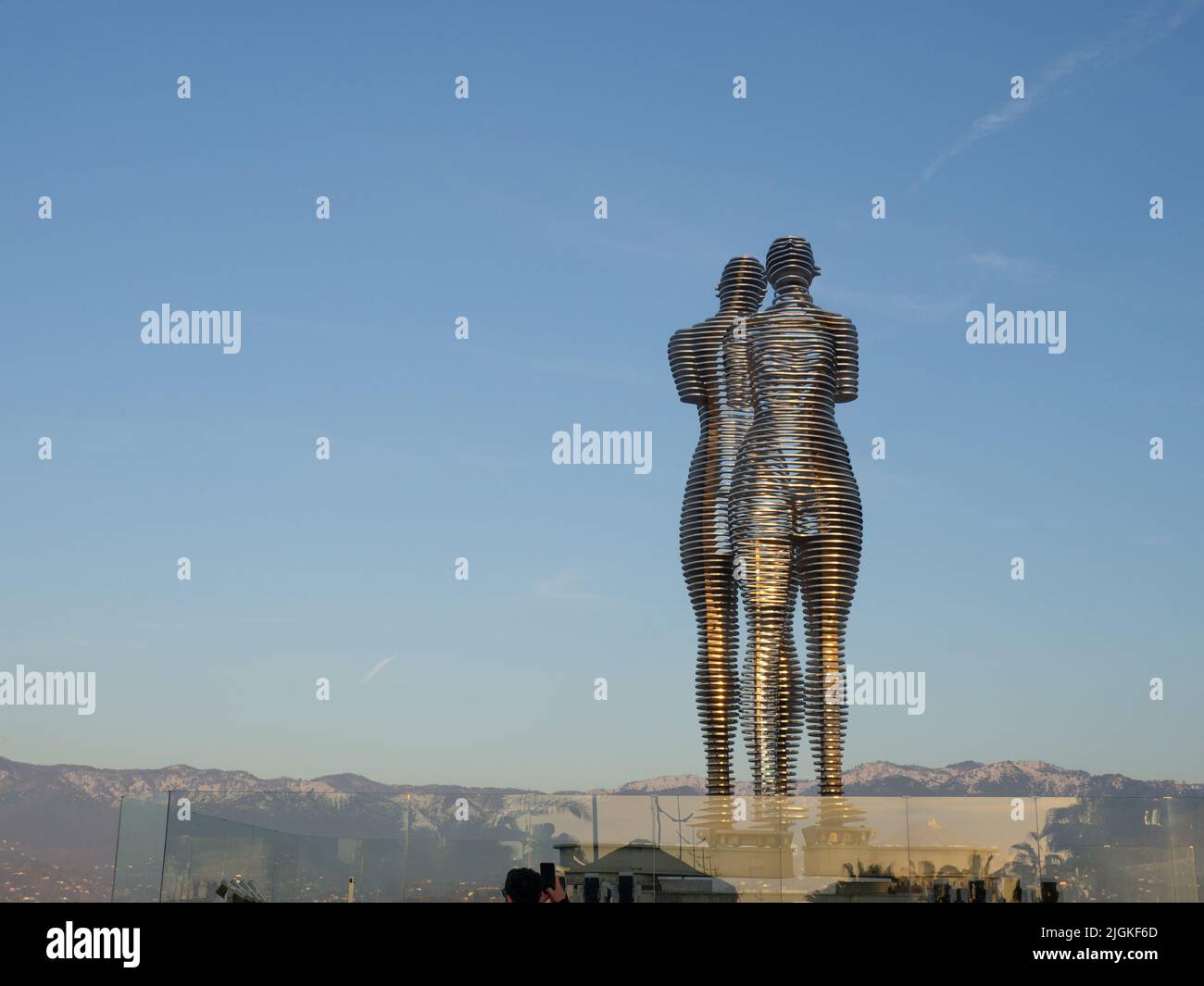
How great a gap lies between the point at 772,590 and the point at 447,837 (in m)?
12.8

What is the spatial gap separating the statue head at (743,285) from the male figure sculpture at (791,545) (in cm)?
196

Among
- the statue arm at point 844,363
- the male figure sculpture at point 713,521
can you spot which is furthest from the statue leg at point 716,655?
the statue arm at point 844,363

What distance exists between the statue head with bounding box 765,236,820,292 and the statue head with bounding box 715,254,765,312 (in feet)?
1.39

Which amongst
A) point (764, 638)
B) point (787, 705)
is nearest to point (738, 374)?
point (764, 638)

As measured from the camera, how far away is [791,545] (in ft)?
96.7

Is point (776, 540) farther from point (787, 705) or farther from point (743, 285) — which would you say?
point (743, 285)

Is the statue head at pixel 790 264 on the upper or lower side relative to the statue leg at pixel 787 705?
upper

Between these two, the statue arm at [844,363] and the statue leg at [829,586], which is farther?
the statue arm at [844,363]

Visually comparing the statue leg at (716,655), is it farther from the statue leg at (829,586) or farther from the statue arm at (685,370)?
the statue arm at (685,370)

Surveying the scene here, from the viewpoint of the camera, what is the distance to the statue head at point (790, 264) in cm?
3127

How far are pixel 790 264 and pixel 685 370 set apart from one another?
3.42m

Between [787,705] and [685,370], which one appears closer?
[787,705]

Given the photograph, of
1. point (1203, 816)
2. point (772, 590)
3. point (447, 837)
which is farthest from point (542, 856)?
point (772, 590)
